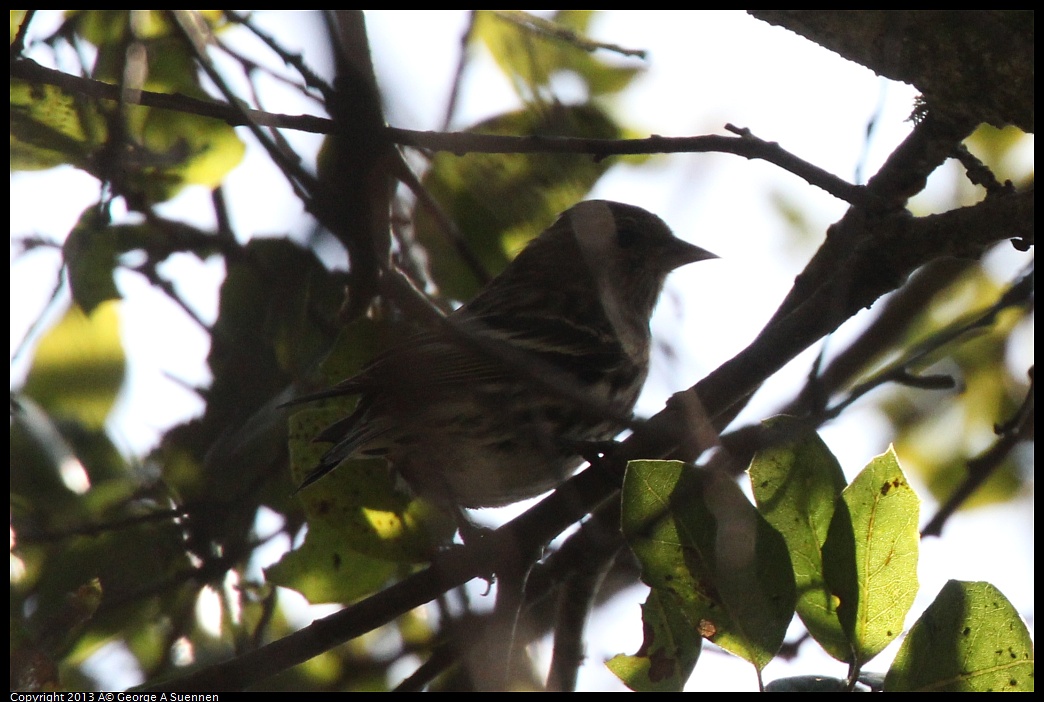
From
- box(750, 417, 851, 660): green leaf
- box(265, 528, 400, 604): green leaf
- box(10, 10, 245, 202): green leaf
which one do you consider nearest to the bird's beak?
box(10, 10, 245, 202): green leaf

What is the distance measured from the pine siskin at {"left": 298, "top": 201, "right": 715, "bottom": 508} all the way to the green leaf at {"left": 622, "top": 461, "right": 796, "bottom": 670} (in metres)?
0.51

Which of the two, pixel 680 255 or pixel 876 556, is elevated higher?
pixel 680 255

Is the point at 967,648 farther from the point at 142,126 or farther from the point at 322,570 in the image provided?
the point at 142,126

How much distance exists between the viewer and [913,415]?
193 inches

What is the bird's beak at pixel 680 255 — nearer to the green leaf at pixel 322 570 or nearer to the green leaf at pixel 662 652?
the green leaf at pixel 322 570

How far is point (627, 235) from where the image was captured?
5133mm

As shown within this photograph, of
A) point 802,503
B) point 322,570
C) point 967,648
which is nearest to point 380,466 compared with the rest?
point 322,570

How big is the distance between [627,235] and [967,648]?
3.46 meters

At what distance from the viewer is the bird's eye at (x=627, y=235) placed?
5121 mm

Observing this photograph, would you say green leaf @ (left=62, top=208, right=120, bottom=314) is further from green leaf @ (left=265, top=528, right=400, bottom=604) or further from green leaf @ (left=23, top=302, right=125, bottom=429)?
green leaf @ (left=265, top=528, right=400, bottom=604)

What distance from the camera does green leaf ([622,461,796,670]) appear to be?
1.92 metres

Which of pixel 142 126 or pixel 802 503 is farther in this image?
pixel 142 126

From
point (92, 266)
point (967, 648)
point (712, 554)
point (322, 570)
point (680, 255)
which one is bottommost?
point (967, 648)

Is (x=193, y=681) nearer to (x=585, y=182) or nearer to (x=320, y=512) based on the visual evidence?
(x=320, y=512)
